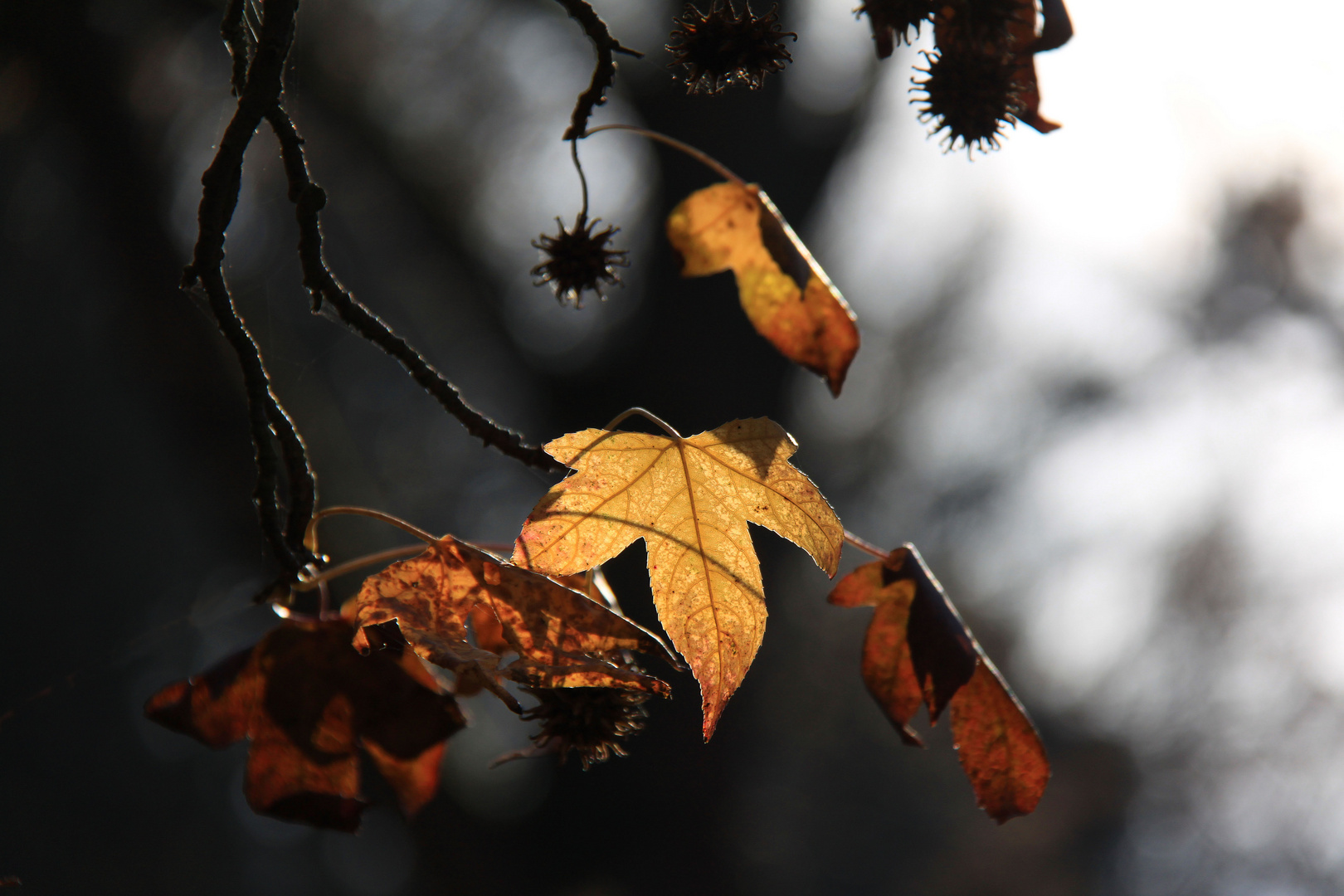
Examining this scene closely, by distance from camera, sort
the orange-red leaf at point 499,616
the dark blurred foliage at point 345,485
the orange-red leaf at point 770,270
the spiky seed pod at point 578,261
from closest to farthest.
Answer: the orange-red leaf at point 499,616, the orange-red leaf at point 770,270, the spiky seed pod at point 578,261, the dark blurred foliage at point 345,485

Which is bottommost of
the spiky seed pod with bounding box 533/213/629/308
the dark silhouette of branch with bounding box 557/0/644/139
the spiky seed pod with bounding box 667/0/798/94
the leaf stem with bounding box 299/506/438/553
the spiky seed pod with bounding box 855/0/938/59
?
the leaf stem with bounding box 299/506/438/553

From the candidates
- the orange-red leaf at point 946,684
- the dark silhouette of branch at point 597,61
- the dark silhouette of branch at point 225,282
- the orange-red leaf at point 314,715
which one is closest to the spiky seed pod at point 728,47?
the dark silhouette of branch at point 597,61

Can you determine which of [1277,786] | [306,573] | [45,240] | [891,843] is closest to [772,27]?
[306,573]

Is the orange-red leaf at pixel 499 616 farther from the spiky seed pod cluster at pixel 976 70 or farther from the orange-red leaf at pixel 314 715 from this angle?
the spiky seed pod cluster at pixel 976 70

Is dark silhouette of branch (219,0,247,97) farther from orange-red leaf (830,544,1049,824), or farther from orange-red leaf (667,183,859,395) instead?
orange-red leaf (830,544,1049,824)

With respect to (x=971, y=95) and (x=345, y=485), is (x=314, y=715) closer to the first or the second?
(x=971, y=95)

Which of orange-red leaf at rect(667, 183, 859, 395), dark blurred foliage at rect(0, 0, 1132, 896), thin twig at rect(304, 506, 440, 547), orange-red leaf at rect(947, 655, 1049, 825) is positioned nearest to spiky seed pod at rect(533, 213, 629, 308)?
orange-red leaf at rect(667, 183, 859, 395)

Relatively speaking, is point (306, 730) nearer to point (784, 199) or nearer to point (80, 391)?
point (784, 199)
